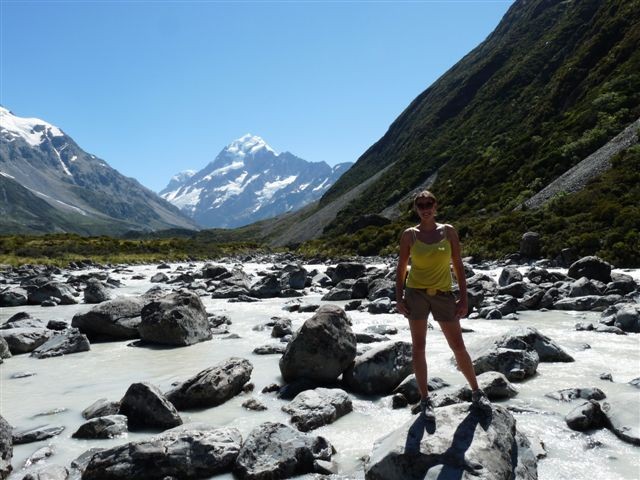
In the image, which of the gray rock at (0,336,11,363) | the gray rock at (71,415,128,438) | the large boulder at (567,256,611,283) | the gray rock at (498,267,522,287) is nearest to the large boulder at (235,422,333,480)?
the gray rock at (71,415,128,438)

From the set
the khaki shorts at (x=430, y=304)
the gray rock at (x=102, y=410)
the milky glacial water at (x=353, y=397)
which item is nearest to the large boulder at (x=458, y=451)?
the milky glacial water at (x=353, y=397)

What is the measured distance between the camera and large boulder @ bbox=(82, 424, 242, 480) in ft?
20.4

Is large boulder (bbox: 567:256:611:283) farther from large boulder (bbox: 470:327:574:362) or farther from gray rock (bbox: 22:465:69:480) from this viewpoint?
gray rock (bbox: 22:465:69:480)

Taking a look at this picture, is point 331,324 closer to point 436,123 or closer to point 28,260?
point 28,260

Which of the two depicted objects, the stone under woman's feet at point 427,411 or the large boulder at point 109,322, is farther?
the large boulder at point 109,322

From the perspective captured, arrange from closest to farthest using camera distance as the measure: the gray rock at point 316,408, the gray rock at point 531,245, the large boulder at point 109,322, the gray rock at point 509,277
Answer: the gray rock at point 316,408
the large boulder at point 109,322
the gray rock at point 509,277
the gray rock at point 531,245

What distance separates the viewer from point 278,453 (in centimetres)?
653

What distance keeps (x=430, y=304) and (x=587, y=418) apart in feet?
9.92

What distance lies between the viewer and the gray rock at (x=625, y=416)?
22.6ft

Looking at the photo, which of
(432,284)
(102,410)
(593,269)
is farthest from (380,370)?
(593,269)

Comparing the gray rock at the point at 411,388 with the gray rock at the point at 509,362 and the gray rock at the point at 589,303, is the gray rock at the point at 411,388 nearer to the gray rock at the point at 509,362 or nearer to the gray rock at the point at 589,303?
the gray rock at the point at 509,362

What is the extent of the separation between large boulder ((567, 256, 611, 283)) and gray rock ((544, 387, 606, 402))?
14454mm

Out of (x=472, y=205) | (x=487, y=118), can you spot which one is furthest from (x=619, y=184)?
(x=487, y=118)

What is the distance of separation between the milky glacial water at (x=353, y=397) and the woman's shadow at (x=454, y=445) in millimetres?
1021
